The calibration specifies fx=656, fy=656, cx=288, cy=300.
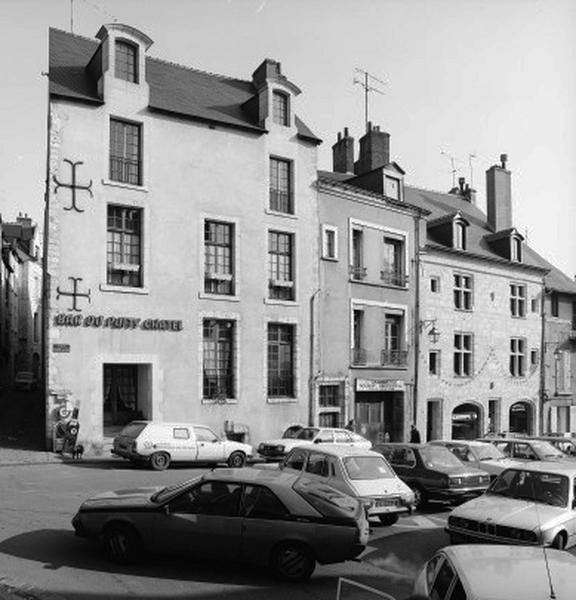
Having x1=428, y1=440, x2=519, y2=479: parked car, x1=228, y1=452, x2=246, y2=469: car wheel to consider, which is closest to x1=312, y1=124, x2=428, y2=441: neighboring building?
x1=228, y1=452, x2=246, y2=469: car wheel

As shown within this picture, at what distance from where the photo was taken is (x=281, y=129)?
2688cm

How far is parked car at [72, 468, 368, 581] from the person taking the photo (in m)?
8.62

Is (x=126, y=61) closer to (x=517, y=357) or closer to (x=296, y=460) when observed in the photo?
(x=296, y=460)

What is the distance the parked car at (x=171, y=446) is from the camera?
18397mm

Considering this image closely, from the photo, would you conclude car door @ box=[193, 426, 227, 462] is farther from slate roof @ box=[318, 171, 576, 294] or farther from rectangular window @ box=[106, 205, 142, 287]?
slate roof @ box=[318, 171, 576, 294]

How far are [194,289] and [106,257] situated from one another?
341cm

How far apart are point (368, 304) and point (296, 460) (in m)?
16.7

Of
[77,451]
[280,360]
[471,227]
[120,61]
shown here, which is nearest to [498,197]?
[471,227]

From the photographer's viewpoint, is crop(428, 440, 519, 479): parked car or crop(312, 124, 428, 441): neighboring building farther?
crop(312, 124, 428, 441): neighboring building

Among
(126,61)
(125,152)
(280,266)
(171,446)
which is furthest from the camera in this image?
(280,266)

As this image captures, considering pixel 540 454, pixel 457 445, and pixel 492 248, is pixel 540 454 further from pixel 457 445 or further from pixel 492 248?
pixel 492 248

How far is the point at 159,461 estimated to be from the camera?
1848cm

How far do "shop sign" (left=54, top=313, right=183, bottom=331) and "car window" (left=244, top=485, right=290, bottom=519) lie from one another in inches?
561

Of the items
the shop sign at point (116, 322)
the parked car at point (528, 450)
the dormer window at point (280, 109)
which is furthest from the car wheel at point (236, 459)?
the dormer window at point (280, 109)
